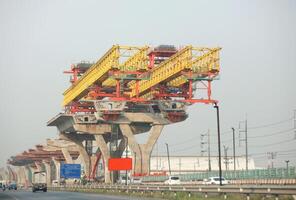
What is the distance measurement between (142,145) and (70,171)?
2102 cm

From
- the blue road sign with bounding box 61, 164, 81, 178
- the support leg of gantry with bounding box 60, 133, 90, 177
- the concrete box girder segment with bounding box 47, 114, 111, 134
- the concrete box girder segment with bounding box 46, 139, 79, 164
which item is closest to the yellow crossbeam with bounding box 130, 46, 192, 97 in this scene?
the concrete box girder segment with bounding box 47, 114, 111, 134

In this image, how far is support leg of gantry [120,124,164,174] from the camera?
3930 inches

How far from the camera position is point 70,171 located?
11506 centimetres

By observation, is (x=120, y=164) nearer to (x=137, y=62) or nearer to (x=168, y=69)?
(x=137, y=62)

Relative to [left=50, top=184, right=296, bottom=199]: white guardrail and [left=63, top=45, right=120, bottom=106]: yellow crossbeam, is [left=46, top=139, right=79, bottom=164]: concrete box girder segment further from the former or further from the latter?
[left=50, top=184, right=296, bottom=199]: white guardrail

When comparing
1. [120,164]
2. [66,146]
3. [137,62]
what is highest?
[137,62]

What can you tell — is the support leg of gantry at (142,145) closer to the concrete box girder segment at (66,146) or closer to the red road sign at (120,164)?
the red road sign at (120,164)

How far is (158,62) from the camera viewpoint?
9256cm

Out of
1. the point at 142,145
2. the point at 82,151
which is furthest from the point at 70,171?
the point at 142,145

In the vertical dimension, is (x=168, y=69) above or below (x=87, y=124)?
above

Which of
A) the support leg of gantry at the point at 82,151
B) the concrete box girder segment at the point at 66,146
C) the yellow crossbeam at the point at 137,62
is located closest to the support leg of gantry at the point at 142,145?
the yellow crossbeam at the point at 137,62

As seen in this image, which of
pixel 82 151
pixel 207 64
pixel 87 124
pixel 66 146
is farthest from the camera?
pixel 66 146

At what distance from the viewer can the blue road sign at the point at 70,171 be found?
11425cm

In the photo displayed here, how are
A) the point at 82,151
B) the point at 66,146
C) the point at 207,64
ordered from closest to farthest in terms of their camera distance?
the point at 207,64 → the point at 82,151 → the point at 66,146
